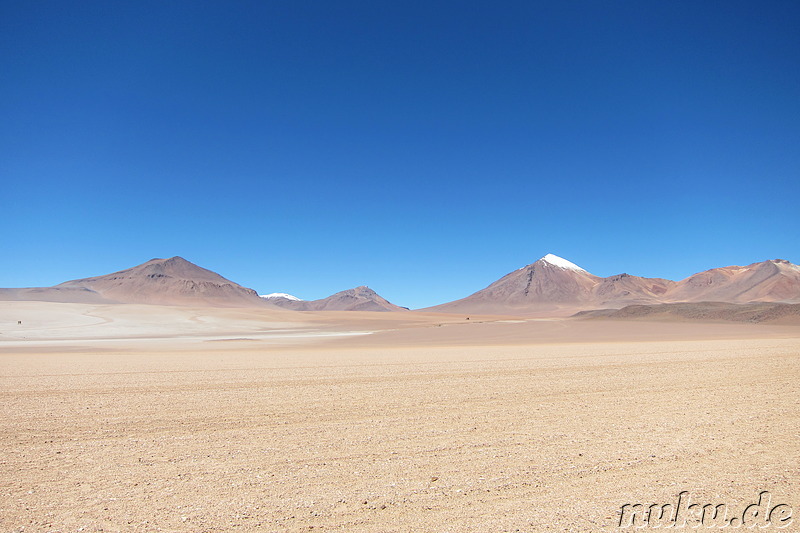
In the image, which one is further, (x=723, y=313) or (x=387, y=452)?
(x=723, y=313)

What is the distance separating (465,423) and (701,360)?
45.5ft

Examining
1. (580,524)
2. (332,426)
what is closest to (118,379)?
(332,426)

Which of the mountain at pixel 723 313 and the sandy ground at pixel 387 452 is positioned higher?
the mountain at pixel 723 313

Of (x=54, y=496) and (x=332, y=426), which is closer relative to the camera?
(x=54, y=496)

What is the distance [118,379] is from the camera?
46.0ft

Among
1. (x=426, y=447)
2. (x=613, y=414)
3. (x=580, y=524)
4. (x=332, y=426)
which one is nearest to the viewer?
(x=580, y=524)

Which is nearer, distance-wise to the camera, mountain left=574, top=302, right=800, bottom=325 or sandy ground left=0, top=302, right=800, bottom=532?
sandy ground left=0, top=302, right=800, bottom=532

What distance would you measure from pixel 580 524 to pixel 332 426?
445 centimetres

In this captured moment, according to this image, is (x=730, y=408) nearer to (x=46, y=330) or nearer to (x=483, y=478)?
(x=483, y=478)

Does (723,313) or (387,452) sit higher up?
(723,313)

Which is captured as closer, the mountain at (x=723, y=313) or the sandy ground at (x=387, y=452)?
the sandy ground at (x=387, y=452)

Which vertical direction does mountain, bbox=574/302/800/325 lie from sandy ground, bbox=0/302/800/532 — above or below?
above

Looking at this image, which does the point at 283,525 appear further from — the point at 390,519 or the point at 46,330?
the point at 46,330

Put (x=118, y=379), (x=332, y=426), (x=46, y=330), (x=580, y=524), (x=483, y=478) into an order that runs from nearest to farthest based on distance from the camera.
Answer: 1. (x=580, y=524)
2. (x=483, y=478)
3. (x=332, y=426)
4. (x=118, y=379)
5. (x=46, y=330)
